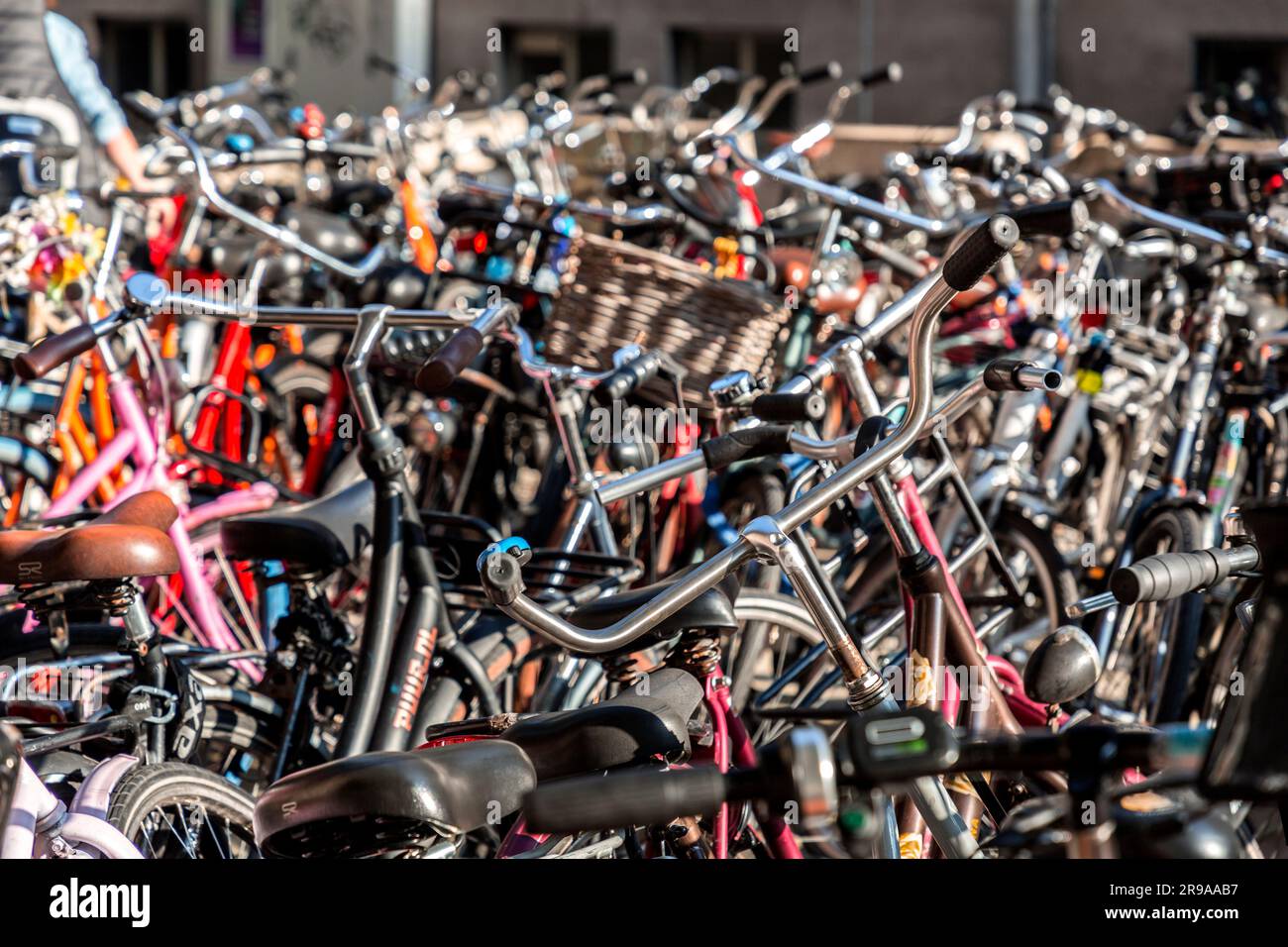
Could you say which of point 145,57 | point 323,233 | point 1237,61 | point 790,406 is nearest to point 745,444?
point 790,406

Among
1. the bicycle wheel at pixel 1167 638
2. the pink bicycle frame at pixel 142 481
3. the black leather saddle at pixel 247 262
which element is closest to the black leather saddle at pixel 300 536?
the pink bicycle frame at pixel 142 481

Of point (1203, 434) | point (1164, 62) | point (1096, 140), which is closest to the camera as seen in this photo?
point (1203, 434)

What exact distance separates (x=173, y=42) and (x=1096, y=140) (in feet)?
30.6

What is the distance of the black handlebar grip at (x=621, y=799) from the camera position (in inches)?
49.7

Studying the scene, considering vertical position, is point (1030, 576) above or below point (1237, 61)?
below

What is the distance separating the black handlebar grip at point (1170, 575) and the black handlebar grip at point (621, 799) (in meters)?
1.05

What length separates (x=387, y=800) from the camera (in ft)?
5.66

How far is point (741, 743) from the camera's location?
2420mm

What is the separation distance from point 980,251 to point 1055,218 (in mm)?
525

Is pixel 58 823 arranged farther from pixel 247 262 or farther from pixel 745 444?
pixel 247 262

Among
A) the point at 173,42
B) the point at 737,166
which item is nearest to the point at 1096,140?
the point at 737,166

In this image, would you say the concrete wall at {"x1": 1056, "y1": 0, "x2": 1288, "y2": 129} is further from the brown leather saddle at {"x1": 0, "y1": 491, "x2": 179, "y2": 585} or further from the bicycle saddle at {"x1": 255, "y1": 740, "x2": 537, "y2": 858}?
the bicycle saddle at {"x1": 255, "y1": 740, "x2": 537, "y2": 858}
